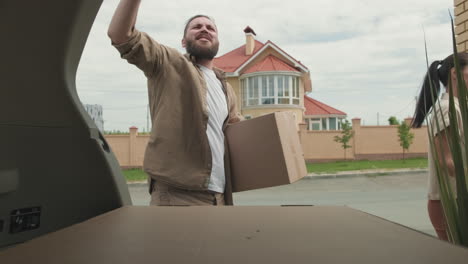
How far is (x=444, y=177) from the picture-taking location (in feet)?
2.31

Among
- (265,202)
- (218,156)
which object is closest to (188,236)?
(218,156)

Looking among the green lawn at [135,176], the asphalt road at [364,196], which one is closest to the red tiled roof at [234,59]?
the green lawn at [135,176]

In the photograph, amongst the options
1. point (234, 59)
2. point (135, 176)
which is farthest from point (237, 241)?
point (234, 59)

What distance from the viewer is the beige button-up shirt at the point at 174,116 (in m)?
1.59

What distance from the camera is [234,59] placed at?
26.2m

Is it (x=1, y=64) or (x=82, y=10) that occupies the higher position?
(x=82, y=10)

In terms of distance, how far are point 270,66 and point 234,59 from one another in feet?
9.24

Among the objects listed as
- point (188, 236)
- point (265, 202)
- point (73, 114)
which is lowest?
point (265, 202)

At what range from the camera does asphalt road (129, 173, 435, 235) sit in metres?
6.23

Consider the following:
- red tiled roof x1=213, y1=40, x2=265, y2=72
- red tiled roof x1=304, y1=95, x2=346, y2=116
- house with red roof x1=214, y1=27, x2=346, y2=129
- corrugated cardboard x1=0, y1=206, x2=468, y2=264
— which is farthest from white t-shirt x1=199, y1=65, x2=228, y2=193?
red tiled roof x1=304, y1=95, x2=346, y2=116

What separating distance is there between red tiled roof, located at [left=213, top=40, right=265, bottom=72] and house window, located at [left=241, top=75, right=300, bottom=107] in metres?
1.14

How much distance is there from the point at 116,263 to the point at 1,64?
480 millimetres

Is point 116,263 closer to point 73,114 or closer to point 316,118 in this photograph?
point 73,114

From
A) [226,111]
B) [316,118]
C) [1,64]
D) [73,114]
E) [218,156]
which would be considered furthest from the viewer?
[316,118]
